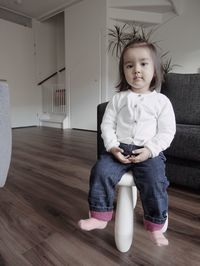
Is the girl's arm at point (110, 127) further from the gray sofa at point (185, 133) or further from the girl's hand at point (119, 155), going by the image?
the gray sofa at point (185, 133)

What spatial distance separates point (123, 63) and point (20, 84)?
4444mm

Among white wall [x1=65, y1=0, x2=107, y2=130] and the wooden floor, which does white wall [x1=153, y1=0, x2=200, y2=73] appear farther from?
the wooden floor

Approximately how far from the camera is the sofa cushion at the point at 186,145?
1351 mm

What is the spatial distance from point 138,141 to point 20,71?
4.64m

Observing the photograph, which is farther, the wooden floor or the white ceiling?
the white ceiling

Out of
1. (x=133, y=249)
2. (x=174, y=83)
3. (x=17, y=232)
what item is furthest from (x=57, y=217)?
(x=174, y=83)

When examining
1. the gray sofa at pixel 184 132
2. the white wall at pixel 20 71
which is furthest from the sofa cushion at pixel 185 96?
the white wall at pixel 20 71

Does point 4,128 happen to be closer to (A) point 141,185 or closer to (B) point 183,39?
(A) point 141,185

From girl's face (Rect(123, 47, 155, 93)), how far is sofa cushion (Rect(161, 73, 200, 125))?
93 cm

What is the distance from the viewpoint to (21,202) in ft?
4.42

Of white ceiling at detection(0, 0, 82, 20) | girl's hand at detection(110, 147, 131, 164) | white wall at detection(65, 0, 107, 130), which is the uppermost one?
white ceiling at detection(0, 0, 82, 20)

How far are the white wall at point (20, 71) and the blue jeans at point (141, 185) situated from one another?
4465 millimetres

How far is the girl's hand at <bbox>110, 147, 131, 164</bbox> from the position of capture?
0.83 m

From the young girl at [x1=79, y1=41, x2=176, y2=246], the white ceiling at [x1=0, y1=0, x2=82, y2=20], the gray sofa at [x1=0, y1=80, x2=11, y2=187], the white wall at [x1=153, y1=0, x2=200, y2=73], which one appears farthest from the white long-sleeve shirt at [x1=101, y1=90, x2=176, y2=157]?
the white ceiling at [x1=0, y1=0, x2=82, y2=20]
